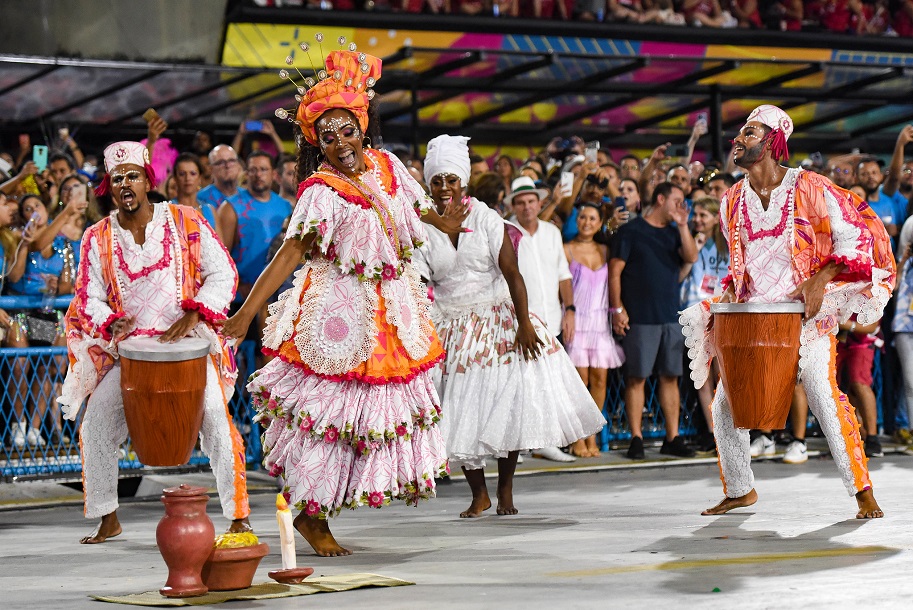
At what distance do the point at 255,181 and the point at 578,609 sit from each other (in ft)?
20.2

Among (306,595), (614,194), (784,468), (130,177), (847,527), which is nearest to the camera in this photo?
(306,595)

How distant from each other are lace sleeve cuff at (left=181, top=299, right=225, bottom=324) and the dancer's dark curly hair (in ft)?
3.03

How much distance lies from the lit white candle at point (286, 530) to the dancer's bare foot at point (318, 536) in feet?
3.99

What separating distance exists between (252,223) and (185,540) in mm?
5290

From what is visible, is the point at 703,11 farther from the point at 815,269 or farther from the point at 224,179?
the point at 815,269

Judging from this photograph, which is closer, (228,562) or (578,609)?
(578,609)

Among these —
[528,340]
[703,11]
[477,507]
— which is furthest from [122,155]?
[703,11]

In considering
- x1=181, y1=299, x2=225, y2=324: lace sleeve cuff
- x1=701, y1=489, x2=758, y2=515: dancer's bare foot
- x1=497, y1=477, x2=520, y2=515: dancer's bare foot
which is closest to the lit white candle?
x1=181, y1=299, x2=225, y2=324: lace sleeve cuff

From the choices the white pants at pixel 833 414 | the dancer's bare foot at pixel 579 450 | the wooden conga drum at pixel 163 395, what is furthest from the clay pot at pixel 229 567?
the dancer's bare foot at pixel 579 450

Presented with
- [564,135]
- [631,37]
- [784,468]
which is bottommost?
[784,468]

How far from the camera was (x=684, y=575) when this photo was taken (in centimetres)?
530

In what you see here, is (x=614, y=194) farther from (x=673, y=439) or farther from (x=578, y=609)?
(x=578, y=609)

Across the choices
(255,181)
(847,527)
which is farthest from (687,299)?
(847,527)

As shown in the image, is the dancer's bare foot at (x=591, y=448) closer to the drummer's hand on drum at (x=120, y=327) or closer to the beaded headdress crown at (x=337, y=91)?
the drummer's hand on drum at (x=120, y=327)
